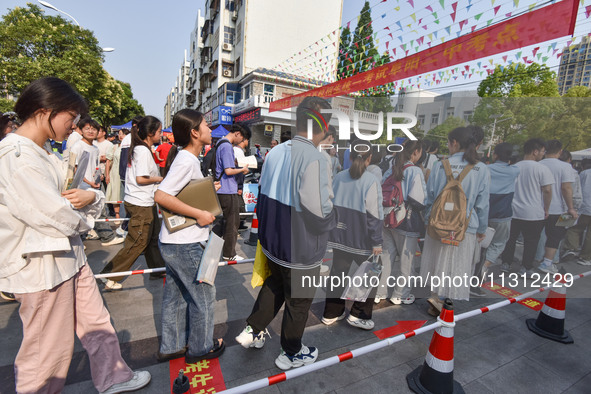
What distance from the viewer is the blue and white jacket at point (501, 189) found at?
1790mm

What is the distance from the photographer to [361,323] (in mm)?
2723

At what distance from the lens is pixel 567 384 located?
7.21ft

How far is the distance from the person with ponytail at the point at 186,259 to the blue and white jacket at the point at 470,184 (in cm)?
146

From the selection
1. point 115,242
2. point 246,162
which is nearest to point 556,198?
point 246,162

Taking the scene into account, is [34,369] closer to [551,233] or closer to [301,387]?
[301,387]

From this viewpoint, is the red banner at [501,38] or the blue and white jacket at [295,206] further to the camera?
the red banner at [501,38]

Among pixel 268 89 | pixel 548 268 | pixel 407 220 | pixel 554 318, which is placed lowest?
pixel 554 318

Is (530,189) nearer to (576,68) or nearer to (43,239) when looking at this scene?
(576,68)

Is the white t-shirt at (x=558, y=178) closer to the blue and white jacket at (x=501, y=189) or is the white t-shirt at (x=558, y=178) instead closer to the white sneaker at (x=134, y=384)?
the blue and white jacket at (x=501, y=189)

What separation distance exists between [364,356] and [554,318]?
1959 mm

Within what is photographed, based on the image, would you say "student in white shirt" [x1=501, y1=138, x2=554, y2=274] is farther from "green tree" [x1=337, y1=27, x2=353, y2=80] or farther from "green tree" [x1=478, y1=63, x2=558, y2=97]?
"green tree" [x1=337, y1=27, x2=353, y2=80]

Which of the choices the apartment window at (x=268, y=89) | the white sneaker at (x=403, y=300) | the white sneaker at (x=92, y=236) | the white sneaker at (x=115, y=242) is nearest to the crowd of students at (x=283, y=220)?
the white sneaker at (x=403, y=300)

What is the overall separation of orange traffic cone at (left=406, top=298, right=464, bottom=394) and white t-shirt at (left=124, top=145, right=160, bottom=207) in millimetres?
2982

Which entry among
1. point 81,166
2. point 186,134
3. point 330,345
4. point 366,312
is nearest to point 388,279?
point 366,312
